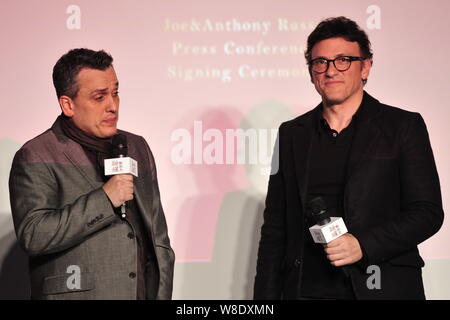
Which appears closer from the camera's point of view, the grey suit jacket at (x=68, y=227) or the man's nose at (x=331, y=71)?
the grey suit jacket at (x=68, y=227)

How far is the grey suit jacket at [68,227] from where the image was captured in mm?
2770

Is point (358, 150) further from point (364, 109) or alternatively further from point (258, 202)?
point (258, 202)

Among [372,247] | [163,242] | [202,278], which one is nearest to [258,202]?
[202,278]

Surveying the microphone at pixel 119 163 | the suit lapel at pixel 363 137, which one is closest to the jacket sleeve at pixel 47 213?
the microphone at pixel 119 163

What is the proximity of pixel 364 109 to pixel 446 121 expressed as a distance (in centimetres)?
121

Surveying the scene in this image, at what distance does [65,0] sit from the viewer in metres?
4.09

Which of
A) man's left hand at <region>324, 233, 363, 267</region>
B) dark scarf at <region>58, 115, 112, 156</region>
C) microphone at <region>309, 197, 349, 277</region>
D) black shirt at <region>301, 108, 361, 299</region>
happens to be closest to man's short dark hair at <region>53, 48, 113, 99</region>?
dark scarf at <region>58, 115, 112, 156</region>

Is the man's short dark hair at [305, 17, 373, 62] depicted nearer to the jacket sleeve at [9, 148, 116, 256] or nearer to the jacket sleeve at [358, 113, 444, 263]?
the jacket sleeve at [358, 113, 444, 263]

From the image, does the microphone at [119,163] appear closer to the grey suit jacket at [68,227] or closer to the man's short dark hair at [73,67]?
the grey suit jacket at [68,227]

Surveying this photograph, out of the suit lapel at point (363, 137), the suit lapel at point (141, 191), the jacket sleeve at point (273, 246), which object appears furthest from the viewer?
the jacket sleeve at point (273, 246)

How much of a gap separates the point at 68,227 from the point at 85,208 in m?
0.10

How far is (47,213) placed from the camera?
279 cm

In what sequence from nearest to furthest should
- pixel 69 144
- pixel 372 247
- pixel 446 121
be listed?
pixel 372 247 → pixel 69 144 → pixel 446 121

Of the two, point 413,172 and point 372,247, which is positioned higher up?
point 413,172
